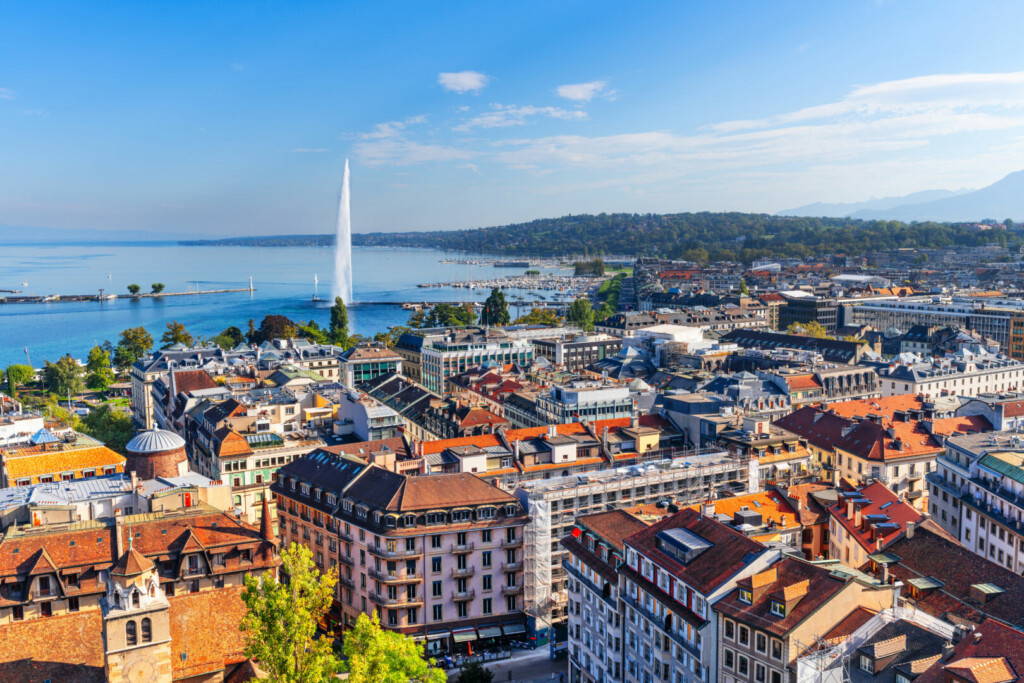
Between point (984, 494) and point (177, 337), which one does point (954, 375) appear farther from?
point (177, 337)

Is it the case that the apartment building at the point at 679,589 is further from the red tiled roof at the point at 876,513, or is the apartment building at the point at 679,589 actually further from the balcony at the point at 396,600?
the balcony at the point at 396,600

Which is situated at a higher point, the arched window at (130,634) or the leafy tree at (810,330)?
the arched window at (130,634)

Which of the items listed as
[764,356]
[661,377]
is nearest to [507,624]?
[661,377]

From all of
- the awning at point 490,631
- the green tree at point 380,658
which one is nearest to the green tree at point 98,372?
the awning at point 490,631

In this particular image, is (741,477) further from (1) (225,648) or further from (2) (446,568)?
(1) (225,648)

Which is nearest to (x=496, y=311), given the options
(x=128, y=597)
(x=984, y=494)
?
(x=984, y=494)
